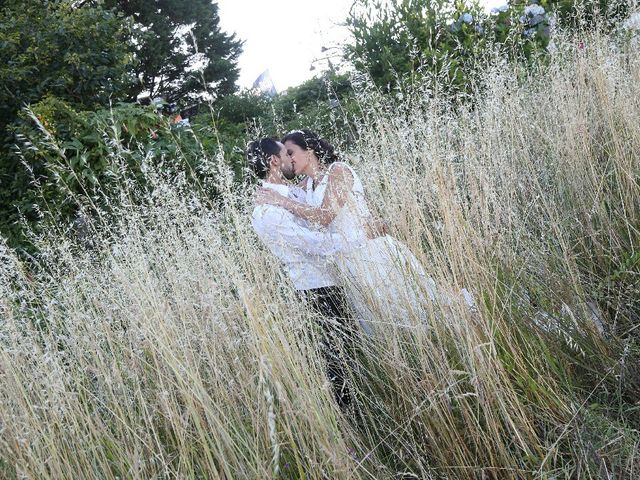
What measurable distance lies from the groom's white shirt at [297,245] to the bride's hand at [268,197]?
3 cm

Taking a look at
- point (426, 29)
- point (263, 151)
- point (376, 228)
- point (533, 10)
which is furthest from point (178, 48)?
point (376, 228)

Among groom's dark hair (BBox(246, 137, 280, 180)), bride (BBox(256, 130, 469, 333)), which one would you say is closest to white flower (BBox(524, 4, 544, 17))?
bride (BBox(256, 130, 469, 333))

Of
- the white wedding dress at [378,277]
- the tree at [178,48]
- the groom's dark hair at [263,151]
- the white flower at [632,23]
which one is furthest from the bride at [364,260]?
the tree at [178,48]

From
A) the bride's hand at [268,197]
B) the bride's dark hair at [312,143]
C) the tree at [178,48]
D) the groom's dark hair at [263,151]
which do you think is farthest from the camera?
the tree at [178,48]

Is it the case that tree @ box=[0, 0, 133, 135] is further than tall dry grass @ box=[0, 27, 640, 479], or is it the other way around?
tree @ box=[0, 0, 133, 135]

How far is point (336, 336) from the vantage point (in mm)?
1868

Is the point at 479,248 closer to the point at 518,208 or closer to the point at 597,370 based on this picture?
the point at 597,370

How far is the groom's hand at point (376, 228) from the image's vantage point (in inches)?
82.6

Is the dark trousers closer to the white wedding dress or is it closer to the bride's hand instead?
the white wedding dress

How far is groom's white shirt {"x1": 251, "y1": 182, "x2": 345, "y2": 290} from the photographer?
2539 millimetres

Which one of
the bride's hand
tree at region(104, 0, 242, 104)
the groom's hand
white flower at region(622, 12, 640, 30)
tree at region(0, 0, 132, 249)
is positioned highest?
Answer: tree at region(104, 0, 242, 104)

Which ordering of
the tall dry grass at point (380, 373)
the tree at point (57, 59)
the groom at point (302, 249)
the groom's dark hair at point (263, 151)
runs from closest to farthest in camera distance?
1. the tall dry grass at point (380, 373)
2. the groom at point (302, 249)
3. the groom's dark hair at point (263, 151)
4. the tree at point (57, 59)

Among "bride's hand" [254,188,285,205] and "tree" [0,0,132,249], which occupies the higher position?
"tree" [0,0,132,249]

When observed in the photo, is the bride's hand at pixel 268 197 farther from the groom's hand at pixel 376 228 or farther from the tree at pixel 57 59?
the tree at pixel 57 59
